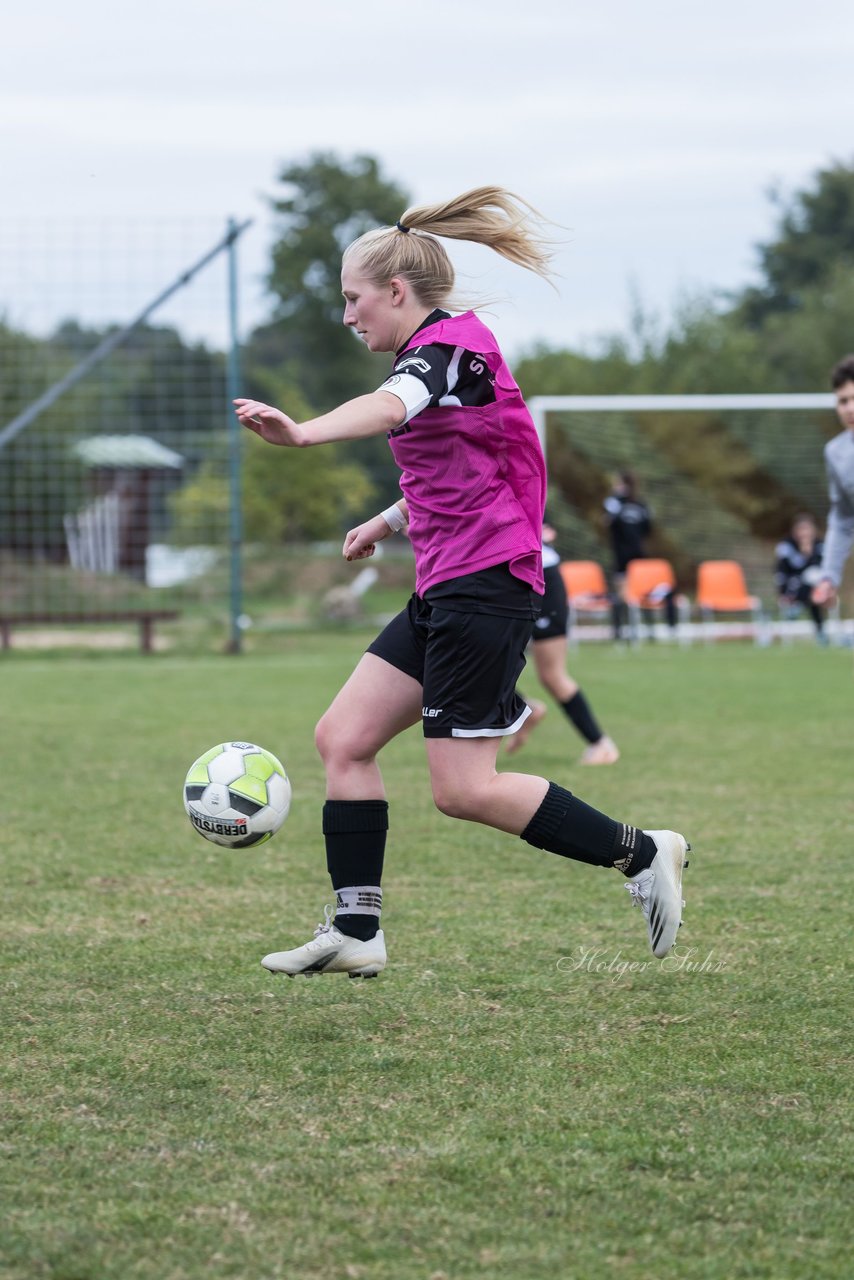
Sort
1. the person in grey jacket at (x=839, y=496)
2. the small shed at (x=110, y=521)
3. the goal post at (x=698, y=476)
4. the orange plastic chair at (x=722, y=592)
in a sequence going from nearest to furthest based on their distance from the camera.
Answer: the person in grey jacket at (x=839, y=496)
the small shed at (x=110, y=521)
the orange plastic chair at (x=722, y=592)
the goal post at (x=698, y=476)

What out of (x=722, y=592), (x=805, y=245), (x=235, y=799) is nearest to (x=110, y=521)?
(x=722, y=592)

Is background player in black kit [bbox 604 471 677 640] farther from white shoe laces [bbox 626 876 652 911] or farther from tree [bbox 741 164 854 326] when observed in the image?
tree [bbox 741 164 854 326]

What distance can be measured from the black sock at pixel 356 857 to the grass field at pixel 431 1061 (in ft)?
0.77

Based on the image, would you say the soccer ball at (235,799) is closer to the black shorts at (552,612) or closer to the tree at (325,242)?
the black shorts at (552,612)

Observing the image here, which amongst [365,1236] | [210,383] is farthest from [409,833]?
[210,383]

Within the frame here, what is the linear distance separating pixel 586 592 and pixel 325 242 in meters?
28.0

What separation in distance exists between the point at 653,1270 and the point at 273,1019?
1.59m

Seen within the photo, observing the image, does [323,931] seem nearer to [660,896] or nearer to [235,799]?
[235,799]

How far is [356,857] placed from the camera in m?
3.93

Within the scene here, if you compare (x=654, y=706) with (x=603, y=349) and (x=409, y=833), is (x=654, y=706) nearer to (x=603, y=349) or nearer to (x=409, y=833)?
(x=409, y=833)

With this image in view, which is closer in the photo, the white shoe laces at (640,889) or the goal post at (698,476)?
the white shoe laces at (640,889)

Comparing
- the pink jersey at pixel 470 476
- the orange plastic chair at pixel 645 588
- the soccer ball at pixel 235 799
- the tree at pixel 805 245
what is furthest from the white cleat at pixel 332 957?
the tree at pixel 805 245

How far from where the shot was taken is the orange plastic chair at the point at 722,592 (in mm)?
21016

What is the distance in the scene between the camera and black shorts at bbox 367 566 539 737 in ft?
12.1
